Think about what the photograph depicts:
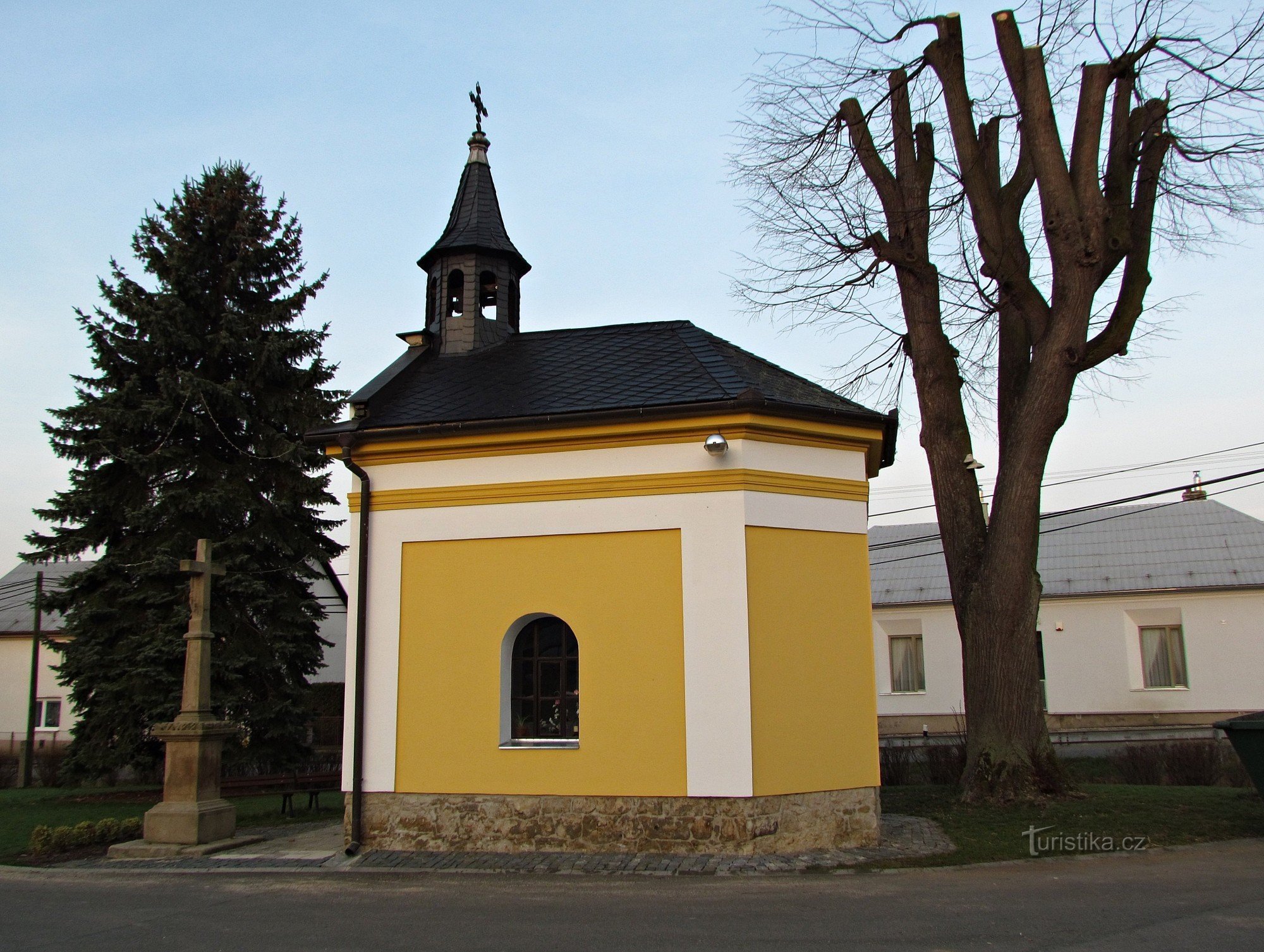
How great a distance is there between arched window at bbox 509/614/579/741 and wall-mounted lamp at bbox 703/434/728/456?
8.18ft

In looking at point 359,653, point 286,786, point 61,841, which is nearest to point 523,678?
point 359,653

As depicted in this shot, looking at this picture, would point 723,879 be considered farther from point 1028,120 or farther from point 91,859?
point 1028,120

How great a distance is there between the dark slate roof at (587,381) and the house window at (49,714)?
75.7ft

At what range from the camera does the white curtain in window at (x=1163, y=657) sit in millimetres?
25203

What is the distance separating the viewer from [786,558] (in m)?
10.2

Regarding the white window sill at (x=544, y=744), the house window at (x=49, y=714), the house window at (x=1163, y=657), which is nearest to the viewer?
the white window sill at (x=544, y=744)

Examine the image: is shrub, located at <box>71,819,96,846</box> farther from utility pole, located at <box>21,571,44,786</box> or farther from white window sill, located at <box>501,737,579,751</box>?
utility pole, located at <box>21,571,44,786</box>

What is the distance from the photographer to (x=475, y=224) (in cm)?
1480

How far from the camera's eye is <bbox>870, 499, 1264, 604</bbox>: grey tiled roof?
83.3ft

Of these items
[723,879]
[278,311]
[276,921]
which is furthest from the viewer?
[278,311]

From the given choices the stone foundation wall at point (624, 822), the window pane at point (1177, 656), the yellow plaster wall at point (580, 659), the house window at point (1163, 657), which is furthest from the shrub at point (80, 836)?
the window pane at point (1177, 656)

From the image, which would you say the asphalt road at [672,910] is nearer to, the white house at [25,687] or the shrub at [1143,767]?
the shrub at [1143,767]

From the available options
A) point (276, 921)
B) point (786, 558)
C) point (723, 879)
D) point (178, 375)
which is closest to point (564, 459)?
point (786, 558)

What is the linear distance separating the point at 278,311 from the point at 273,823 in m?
9.46
